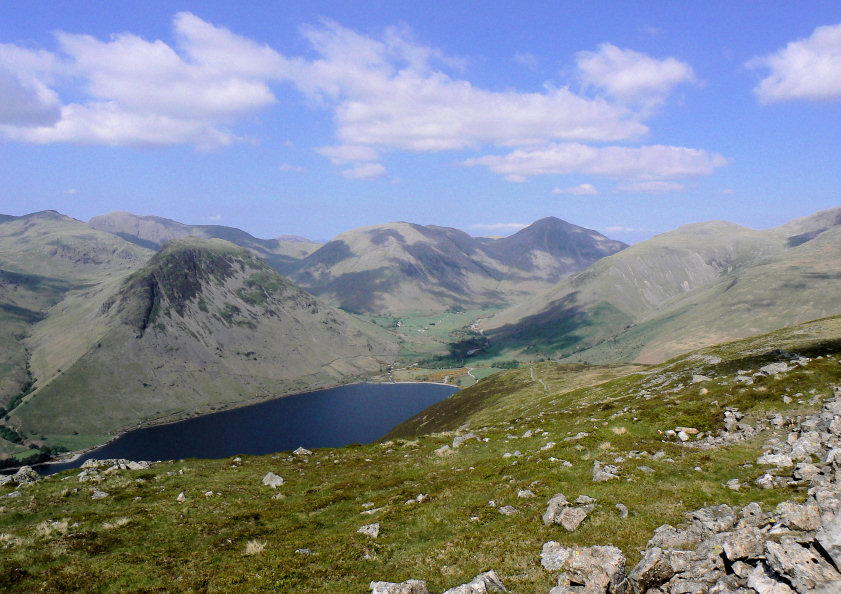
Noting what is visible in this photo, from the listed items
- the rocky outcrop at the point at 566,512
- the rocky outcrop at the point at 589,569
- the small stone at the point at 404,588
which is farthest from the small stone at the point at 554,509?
the small stone at the point at 404,588

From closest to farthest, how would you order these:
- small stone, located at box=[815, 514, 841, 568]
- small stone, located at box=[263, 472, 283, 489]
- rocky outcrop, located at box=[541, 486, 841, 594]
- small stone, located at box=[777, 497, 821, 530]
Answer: small stone, located at box=[815, 514, 841, 568]
rocky outcrop, located at box=[541, 486, 841, 594]
small stone, located at box=[777, 497, 821, 530]
small stone, located at box=[263, 472, 283, 489]

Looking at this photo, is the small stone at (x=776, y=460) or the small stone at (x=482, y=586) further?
the small stone at (x=776, y=460)

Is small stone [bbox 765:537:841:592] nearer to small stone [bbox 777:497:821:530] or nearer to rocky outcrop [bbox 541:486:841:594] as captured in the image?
rocky outcrop [bbox 541:486:841:594]

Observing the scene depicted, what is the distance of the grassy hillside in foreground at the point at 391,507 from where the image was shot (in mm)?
21266

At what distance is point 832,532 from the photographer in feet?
45.5

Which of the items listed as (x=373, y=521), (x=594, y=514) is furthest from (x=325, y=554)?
(x=594, y=514)

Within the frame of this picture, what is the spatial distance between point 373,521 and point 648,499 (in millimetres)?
16289

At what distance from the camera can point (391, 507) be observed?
31.1 m

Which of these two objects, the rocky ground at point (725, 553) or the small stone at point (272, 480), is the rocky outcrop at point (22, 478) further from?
the rocky ground at point (725, 553)

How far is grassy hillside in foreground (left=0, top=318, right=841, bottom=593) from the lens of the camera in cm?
2127

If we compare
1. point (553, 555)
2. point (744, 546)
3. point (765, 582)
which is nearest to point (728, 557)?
point (744, 546)

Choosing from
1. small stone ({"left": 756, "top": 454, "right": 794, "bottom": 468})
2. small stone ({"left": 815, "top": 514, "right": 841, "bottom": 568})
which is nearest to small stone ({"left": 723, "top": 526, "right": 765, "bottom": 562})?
small stone ({"left": 815, "top": 514, "right": 841, "bottom": 568})

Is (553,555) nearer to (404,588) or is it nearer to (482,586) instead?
(482,586)

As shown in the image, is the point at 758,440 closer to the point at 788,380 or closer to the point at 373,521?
the point at 788,380
